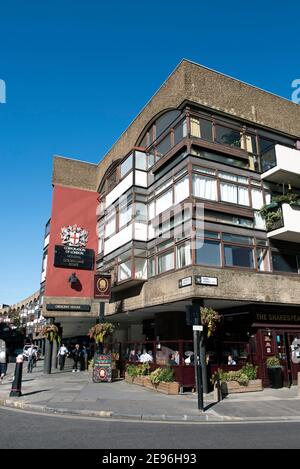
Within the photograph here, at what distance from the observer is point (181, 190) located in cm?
1991

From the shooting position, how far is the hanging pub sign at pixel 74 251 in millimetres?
29375

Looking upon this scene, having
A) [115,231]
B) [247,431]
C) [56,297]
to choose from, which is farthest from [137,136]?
[247,431]

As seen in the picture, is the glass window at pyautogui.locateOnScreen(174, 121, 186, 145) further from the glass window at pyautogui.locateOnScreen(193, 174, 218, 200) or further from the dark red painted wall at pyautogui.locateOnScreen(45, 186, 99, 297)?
the dark red painted wall at pyautogui.locateOnScreen(45, 186, 99, 297)

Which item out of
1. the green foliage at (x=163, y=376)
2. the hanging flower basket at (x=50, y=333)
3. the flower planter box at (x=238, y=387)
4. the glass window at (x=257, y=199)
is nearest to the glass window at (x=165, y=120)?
the glass window at (x=257, y=199)

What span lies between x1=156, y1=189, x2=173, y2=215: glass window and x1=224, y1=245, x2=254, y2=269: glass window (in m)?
4.08

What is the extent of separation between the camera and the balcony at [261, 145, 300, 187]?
21250mm

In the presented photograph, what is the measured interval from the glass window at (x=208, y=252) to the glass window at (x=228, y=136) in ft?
20.5

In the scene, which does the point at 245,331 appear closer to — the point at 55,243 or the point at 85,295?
the point at 85,295

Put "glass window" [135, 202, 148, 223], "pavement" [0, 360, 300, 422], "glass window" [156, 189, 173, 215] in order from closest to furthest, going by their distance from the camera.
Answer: "pavement" [0, 360, 300, 422] → "glass window" [156, 189, 173, 215] → "glass window" [135, 202, 148, 223]

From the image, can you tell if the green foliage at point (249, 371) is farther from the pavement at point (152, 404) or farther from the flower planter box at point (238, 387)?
the pavement at point (152, 404)

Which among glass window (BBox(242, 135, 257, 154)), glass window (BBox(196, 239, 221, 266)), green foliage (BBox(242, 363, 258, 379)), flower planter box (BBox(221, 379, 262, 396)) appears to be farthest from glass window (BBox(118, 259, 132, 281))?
glass window (BBox(242, 135, 257, 154))

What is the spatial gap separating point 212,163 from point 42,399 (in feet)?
45.2

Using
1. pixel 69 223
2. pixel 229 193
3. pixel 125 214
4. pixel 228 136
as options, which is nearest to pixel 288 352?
pixel 229 193

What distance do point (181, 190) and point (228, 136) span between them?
4.71m
